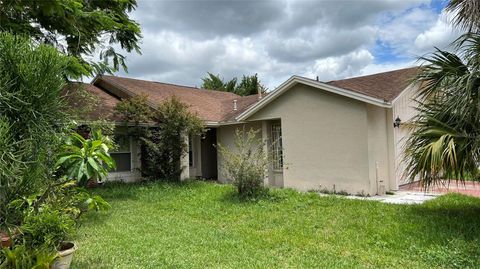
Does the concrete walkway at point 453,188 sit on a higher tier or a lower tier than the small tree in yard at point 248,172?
lower

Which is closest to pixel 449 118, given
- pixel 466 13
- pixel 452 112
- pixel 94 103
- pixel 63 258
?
pixel 452 112

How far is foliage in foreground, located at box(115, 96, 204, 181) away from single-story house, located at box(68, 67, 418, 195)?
0.71 metres

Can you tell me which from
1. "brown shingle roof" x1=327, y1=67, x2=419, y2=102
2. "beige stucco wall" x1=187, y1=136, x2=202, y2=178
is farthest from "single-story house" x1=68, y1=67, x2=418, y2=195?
"beige stucco wall" x1=187, y1=136, x2=202, y2=178

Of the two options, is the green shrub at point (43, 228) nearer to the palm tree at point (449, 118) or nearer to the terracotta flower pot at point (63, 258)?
the terracotta flower pot at point (63, 258)

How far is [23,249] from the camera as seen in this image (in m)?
4.40

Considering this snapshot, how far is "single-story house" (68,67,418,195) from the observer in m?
11.3

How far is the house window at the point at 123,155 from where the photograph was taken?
1438 cm

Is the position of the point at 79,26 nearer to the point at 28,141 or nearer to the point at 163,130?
the point at 163,130

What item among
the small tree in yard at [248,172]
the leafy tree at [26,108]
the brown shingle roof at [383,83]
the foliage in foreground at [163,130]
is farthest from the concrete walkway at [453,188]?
the leafy tree at [26,108]

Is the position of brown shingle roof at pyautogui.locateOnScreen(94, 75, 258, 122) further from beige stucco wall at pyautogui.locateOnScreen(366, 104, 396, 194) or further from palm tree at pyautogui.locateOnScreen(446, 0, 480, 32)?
palm tree at pyautogui.locateOnScreen(446, 0, 480, 32)

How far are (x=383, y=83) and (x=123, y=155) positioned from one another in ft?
35.8

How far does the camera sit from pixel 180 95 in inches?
723

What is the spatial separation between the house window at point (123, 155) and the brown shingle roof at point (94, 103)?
3.34 feet

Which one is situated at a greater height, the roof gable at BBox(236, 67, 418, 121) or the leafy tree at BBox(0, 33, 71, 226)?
the roof gable at BBox(236, 67, 418, 121)
